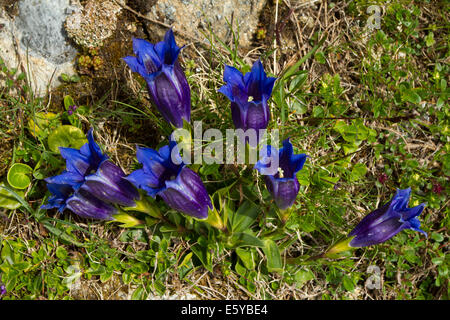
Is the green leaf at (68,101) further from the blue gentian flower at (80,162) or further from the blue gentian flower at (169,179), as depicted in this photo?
the blue gentian flower at (169,179)

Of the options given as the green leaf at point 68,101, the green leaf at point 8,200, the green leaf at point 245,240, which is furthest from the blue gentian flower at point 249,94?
the green leaf at point 8,200

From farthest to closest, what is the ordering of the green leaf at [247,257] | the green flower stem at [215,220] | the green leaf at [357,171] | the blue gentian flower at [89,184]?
the green leaf at [357,171] → the green leaf at [247,257] → the green flower stem at [215,220] → the blue gentian flower at [89,184]

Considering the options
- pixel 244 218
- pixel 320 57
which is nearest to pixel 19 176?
pixel 244 218

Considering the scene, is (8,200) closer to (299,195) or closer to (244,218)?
(244,218)

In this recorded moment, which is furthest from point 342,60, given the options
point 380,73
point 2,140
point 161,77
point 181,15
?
point 2,140
